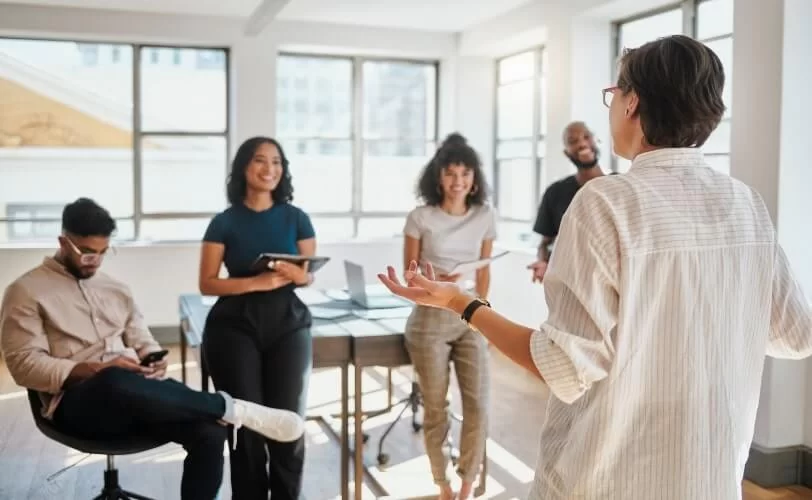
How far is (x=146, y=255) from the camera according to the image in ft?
22.1

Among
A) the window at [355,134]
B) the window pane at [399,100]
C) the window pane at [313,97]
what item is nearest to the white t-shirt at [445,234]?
the window at [355,134]

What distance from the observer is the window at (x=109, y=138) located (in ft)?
22.1

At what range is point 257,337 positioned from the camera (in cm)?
291

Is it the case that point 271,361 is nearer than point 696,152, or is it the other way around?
point 696,152

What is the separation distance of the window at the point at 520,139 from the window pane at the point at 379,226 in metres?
1.03

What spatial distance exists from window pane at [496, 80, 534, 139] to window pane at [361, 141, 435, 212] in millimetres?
833

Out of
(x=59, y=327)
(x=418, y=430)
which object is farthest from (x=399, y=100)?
(x=59, y=327)

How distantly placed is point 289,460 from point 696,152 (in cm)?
210

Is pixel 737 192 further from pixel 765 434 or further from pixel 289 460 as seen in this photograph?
pixel 765 434

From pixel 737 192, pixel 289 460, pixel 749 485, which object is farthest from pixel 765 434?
pixel 737 192

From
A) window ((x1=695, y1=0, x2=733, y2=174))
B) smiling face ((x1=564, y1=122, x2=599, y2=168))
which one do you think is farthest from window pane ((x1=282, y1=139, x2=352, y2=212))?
smiling face ((x1=564, y1=122, x2=599, y2=168))

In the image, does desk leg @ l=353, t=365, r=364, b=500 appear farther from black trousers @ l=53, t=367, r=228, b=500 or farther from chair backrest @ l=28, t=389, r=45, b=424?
chair backrest @ l=28, t=389, r=45, b=424

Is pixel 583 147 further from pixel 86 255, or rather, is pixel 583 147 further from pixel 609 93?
pixel 609 93

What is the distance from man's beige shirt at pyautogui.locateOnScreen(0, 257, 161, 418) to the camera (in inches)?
110
